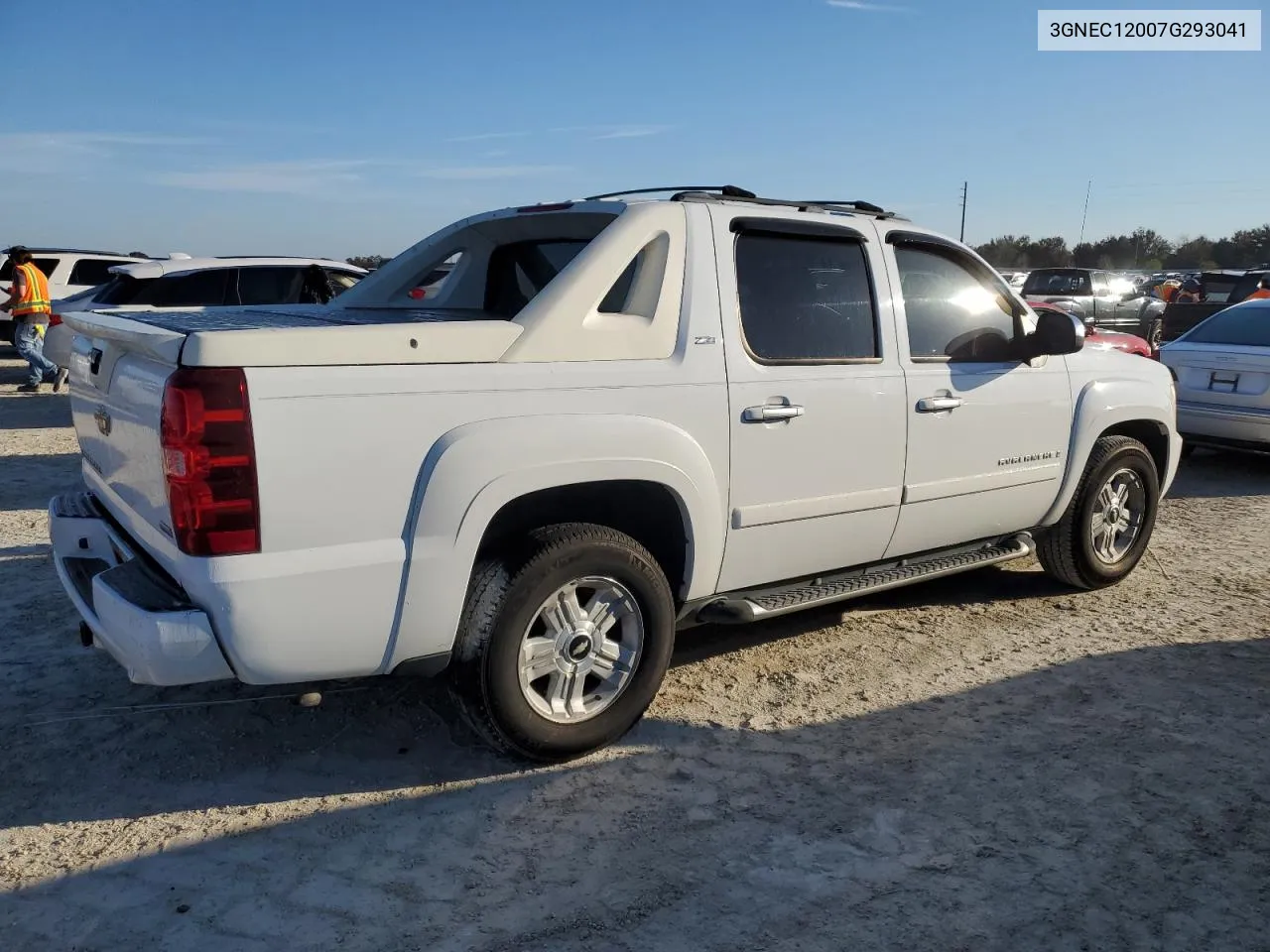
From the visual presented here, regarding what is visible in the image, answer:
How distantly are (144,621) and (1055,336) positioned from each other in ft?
12.8

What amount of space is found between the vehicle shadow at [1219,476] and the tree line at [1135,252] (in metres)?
57.5

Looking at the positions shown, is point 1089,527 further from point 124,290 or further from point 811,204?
point 124,290

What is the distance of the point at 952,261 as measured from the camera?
4746 mm

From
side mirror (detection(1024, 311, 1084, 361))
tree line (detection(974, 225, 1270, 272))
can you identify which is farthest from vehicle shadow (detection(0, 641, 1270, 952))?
tree line (detection(974, 225, 1270, 272))

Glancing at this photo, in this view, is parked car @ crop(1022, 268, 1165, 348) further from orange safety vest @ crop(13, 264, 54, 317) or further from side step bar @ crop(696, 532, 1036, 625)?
side step bar @ crop(696, 532, 1036, 625)

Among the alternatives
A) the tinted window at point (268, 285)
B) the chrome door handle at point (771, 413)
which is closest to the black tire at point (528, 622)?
the chrome door handle at point (771, 413)

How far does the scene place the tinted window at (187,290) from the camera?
34.3ft

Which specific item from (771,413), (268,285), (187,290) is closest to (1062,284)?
(268,285)

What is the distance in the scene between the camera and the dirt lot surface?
8.95 ft

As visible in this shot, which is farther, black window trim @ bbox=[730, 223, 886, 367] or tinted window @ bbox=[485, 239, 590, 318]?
tinted window @ bbox=[485, 239, 590, 318]

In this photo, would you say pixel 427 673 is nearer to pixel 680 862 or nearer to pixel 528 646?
pixel 528 646

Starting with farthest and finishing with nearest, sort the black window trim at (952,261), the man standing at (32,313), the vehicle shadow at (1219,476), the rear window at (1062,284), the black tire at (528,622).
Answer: the rear window at (1062,284) → the man standing at (32,313) → the vehicle shadow at (1219,476) → the black window trim at (952,261) → the black tire at (528,622)

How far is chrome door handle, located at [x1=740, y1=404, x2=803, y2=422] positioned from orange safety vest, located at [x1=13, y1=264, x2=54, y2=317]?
11529 mm

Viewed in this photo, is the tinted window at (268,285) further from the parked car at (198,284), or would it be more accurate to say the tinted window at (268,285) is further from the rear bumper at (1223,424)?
the rear bumper at (1223,424)
